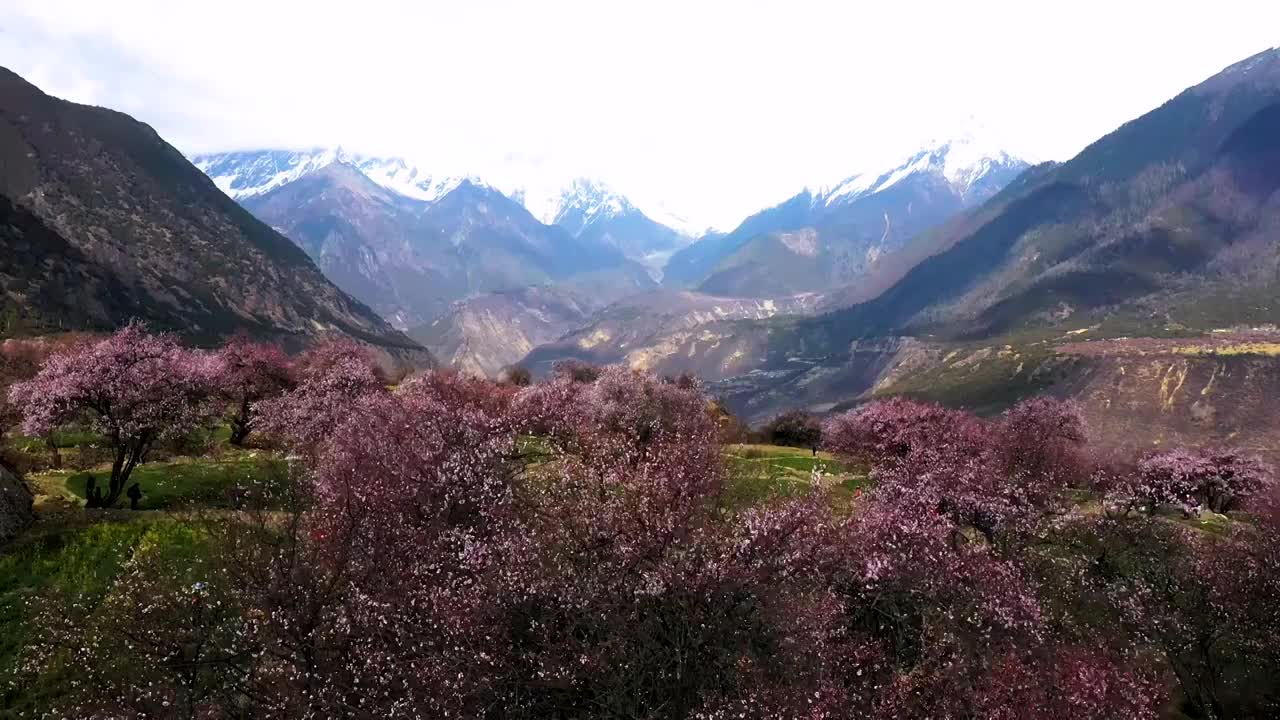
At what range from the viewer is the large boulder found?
29.5 meters

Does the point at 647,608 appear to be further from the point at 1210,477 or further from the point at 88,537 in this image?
the point at 1210,477

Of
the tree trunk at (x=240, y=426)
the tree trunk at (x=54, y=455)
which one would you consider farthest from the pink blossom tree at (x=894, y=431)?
the tree trunk at (x=54, y=455)

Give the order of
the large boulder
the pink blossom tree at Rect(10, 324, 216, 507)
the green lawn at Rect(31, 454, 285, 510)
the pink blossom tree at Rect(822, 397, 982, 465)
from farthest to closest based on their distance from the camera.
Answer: the pink blossom tree at Rect(822, 397, 982, 465)
the green lawn at Rect(31, 454, 285, 510)
the pink blossom tree at Rect(10, 324, 216, 507)
the large boulder

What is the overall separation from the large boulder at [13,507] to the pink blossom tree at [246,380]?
2190cm

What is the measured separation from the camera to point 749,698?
1842cm

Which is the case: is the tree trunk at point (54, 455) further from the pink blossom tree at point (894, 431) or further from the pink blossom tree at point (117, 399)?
the pink blossom tree at point (894, 431)

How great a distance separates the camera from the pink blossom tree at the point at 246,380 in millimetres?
58062

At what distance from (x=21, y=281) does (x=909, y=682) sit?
813ft

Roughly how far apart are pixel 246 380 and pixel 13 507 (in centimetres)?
2980

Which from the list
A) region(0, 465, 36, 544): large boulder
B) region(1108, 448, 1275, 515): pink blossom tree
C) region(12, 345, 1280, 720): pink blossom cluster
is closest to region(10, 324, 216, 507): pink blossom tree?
region(0, 465, 36, 544): large boulder

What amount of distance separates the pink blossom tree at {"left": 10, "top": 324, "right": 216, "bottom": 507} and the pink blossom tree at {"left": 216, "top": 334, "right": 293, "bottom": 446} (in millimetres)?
18224

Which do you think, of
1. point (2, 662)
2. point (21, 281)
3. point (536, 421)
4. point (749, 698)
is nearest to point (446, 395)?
point (536, 421)

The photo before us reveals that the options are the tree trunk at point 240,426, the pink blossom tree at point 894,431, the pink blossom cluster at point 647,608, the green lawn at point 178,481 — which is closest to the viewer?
the pink blossom cluster at point 647,608

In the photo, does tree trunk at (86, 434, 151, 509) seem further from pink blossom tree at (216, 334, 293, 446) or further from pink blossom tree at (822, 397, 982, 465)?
pink blossom tree at (822, 397, 982, 465)
